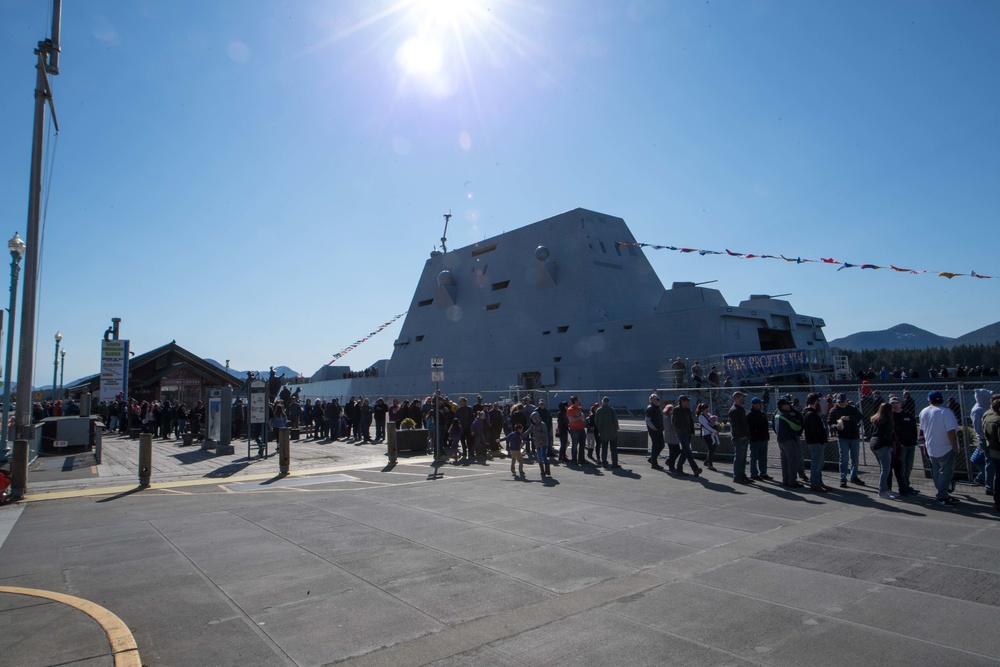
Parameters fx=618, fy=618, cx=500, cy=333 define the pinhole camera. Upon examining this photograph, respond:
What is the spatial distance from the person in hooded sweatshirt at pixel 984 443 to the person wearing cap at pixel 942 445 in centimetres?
40

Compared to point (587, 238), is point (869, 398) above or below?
below

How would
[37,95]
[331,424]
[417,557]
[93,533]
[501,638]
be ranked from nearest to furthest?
[501,638] < [417,557] < [93,533] < [37,95] < [331,424]

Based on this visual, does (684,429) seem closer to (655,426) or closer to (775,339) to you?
(655,426)

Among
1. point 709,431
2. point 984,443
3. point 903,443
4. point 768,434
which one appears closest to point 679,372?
point 709,431

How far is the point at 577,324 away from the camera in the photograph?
28.7 m

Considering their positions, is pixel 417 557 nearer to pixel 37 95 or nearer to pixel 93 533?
pixel 93 533

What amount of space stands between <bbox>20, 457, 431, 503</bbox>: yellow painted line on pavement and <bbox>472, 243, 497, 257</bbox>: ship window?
816 inches

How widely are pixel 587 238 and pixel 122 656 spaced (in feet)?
90.8

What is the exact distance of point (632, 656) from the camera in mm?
3740

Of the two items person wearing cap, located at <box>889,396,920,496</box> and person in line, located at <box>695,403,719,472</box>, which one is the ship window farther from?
person wearing cap, located at <box>889,396,920,496</box>

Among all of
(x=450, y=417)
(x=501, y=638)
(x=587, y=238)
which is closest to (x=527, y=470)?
(x=450, y=417)

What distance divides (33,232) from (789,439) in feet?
48.8

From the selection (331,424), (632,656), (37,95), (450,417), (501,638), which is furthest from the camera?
(331,424)

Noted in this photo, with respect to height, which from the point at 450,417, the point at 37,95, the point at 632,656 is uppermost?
the point at 37,95
